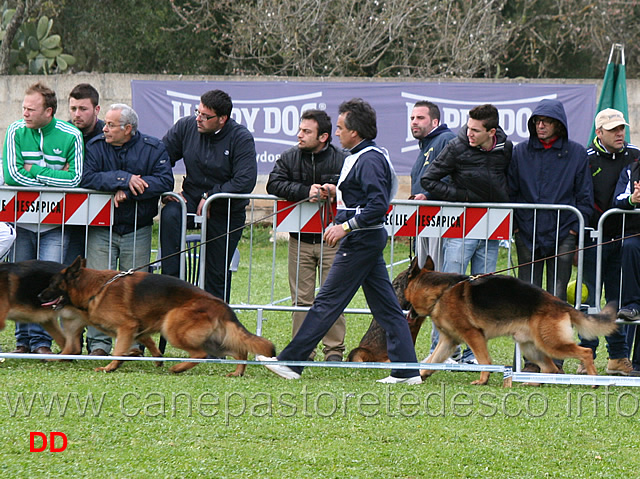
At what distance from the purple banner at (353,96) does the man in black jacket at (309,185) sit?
23.8ft

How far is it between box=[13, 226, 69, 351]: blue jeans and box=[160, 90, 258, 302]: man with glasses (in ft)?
2.78

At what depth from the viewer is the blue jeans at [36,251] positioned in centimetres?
746

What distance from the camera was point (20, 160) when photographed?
7.36m

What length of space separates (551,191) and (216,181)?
2.74 meters

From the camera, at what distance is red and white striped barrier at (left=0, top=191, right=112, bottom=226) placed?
290 inches

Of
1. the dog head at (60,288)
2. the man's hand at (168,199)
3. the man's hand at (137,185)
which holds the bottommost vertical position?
the dog head at (60,288)

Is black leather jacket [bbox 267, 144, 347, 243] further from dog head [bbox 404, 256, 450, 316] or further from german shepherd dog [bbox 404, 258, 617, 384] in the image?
german shepherd dog [bbox 404, 258, 617, 384]

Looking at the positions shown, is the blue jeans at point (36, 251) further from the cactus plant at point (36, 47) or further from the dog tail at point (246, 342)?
the cactus plant at point (36, 47)

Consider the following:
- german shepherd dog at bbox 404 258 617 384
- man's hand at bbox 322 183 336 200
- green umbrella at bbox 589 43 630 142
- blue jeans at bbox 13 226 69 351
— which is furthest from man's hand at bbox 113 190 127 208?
green umbrella at bbox 589 43 630 142

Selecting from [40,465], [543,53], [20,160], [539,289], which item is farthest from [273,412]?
[543,53]

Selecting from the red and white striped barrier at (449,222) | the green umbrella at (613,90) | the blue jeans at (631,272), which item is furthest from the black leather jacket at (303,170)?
the green umbrella at (613,90)

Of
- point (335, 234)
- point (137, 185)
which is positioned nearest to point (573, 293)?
point (335, 234)

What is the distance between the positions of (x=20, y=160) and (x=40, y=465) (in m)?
3.68

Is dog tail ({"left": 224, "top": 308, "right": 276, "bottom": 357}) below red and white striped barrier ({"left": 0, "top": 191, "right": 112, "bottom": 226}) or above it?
below
